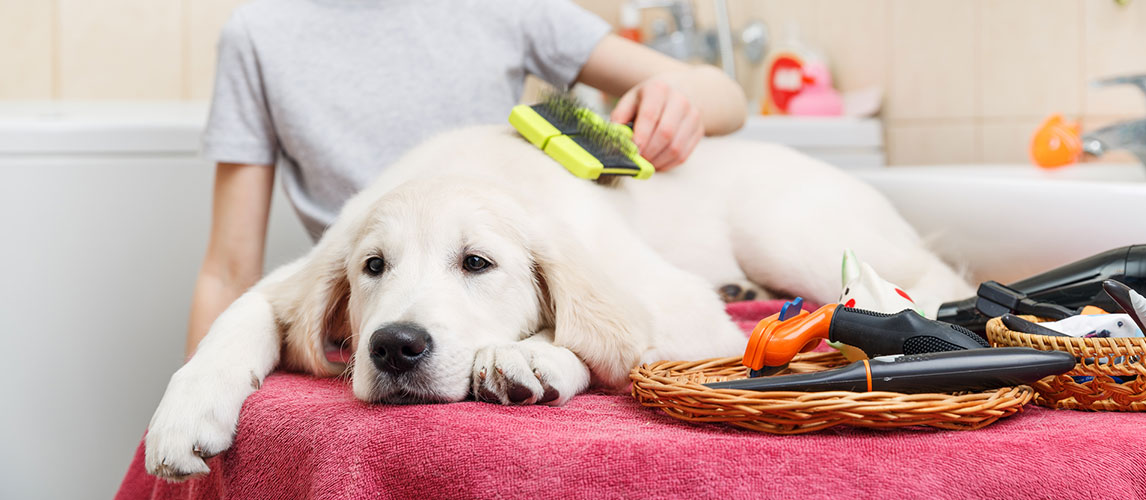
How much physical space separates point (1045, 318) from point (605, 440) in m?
0.44

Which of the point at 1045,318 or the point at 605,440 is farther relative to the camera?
the point at 1045,318

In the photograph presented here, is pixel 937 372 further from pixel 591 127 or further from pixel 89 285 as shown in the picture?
pixel 89 285

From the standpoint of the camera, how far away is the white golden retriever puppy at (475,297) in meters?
0.76

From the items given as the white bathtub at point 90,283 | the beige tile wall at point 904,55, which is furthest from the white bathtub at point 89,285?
the beige tile wall at point 904,55

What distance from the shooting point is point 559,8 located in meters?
1.56

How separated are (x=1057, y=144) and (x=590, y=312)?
875 mm

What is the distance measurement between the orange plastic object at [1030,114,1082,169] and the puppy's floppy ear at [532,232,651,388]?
79 cm

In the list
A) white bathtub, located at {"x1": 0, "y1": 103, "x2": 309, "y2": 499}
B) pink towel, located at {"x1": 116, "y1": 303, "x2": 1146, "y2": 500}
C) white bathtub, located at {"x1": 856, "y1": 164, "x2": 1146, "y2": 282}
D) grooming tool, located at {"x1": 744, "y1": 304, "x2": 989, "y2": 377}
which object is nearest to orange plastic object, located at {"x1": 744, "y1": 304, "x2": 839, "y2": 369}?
grooming tool, located at {"x1": 744, "y1": 304, "x2": 989, "y2": 377}

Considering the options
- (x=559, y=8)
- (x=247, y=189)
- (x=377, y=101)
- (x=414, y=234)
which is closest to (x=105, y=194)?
(x=247, y=189)

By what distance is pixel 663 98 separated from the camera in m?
1.23

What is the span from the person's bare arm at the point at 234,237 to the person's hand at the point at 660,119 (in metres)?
0.60

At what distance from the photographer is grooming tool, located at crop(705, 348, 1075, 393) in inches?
24.5

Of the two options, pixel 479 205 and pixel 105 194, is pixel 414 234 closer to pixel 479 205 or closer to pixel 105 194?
pixel 479 205

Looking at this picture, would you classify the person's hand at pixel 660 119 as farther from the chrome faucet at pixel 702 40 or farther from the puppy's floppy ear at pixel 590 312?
the chrome faucet at pixel 702 40
